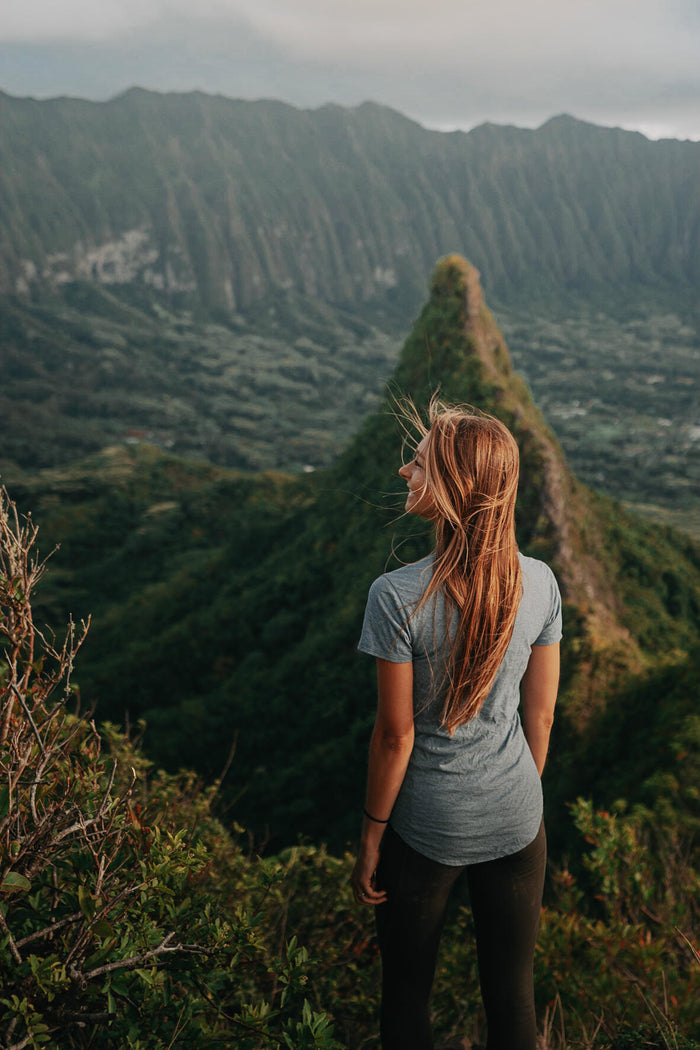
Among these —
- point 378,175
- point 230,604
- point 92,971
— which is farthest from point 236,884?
point 378,175

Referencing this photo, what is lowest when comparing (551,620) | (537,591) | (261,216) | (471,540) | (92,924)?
(92,924)

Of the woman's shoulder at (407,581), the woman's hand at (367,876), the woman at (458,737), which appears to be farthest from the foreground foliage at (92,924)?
the woman's shoulder at (407,581)

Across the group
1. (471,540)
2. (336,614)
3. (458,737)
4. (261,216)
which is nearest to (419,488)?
(471,540)

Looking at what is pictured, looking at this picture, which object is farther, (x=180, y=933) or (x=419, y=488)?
(x=180, y=933)

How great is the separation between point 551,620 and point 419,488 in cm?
69

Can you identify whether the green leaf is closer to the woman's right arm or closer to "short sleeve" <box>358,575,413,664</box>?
"short sleeve" <box>358,575,413,664</box>

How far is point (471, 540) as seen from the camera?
2.36 metres

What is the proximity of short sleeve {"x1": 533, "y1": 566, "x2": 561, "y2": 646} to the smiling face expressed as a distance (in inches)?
19.7

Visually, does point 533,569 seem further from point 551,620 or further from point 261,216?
point 261,216

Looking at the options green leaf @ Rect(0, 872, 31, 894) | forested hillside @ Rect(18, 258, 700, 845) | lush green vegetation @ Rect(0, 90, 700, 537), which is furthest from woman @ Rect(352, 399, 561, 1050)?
lush green vegetation @ Rect(0, 90, 700, 537)

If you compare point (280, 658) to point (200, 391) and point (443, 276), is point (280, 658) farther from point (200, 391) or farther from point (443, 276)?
point (200, 391)

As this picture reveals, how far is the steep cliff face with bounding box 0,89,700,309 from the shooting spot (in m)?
149

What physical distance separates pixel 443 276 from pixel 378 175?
199238 millimetres

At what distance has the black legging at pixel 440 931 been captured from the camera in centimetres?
254
